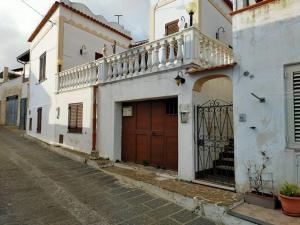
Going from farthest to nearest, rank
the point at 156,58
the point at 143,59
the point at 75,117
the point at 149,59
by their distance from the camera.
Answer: the point at 75,117
the point at 143,59
the point at 149,59
the point at 156,58

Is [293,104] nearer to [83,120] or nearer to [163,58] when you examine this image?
[163,58]

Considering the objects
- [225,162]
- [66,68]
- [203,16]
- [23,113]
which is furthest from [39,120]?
[225,162]

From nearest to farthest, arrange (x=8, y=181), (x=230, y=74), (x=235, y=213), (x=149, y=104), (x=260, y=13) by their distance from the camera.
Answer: (x=235, y=213) < (x=260, y=13) < (x=230, y=74) < (x=8, y=181) < (x=149, y=104)

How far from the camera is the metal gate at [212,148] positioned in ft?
21.0

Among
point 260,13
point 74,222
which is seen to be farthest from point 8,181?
point 260,13

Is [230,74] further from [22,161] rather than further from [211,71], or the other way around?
[22,161]

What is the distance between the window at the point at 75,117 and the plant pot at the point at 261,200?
7975mm

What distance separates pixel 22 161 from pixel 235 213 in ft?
28.1

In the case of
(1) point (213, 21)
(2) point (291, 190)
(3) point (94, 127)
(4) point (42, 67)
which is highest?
(1) point (213, 21)

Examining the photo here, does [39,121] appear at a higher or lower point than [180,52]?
lower

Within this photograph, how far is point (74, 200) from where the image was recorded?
18.7 feet

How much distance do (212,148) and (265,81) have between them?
107 inches

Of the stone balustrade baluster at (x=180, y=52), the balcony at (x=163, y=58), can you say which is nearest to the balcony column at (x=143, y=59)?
the balcony at (x=163, y=58)

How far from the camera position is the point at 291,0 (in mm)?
4754
